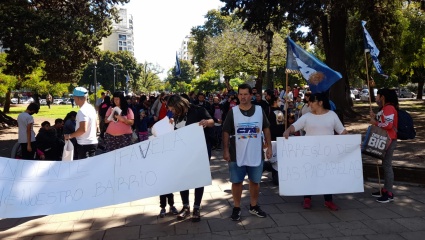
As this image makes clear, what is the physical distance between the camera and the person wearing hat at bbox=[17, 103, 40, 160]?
680 centimetres

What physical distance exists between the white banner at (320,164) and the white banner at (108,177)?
1214mm

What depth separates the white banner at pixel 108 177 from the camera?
4.13 metres

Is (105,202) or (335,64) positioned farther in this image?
(335,64)

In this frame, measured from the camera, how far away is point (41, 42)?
46.3ft

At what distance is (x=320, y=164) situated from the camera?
16.7 feet

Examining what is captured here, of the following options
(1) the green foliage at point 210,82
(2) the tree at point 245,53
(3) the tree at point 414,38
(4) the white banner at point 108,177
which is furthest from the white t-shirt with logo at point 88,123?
(1) the green foliage at point 210,82

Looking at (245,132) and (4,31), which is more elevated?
(4,31)

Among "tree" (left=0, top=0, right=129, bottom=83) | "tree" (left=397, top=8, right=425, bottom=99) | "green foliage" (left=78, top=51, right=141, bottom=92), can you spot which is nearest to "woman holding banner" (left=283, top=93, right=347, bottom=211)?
"tree" (left=0, top=0, right=129, bottom=83)

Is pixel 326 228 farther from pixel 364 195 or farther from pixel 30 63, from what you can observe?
pixel 30 63

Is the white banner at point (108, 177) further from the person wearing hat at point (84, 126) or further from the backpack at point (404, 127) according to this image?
the backpack at point (404, 127)

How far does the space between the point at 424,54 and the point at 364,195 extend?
22.0 metres

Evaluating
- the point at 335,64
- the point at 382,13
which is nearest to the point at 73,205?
the point at 335,64

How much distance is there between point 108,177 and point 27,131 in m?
3.29

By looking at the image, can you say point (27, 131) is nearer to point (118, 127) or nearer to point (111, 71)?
point (118, 127)
